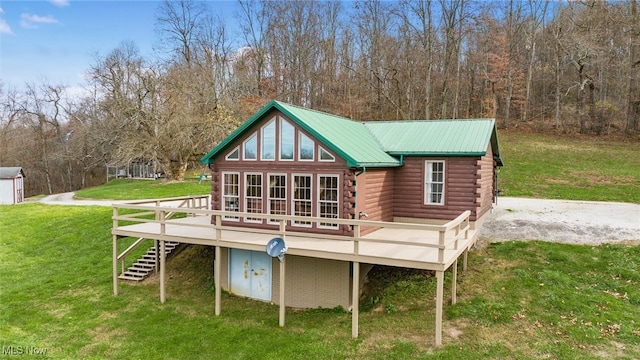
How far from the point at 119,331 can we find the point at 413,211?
9.99 m

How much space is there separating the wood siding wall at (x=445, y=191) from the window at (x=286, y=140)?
4.21 m

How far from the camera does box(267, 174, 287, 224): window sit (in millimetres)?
12984

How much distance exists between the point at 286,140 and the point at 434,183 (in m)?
5.37

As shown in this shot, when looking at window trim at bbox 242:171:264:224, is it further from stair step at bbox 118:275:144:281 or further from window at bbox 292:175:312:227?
stair step at bbox 118:275:144:281

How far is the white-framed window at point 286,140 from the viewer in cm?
1276

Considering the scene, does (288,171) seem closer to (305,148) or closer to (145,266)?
(305,148)

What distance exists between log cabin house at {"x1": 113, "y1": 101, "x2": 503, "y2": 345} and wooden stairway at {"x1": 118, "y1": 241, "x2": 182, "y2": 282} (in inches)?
44.8

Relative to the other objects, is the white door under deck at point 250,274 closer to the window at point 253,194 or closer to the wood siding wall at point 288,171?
the wood siding wall at point 288,171

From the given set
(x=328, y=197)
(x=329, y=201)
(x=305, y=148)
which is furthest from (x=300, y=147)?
(x=329, y=201)

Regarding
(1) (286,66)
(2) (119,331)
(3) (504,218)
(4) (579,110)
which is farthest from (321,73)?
(2) (119,331)

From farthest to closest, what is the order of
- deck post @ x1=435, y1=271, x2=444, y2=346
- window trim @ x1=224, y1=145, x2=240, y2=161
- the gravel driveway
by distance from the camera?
1. the gravel driveway
2. window trim @ x1=224, y1=145, x2=240, y2=161
3. deck post @ x1=435, y1=271, x2=444, y2=346

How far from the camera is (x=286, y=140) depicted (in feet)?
42.1

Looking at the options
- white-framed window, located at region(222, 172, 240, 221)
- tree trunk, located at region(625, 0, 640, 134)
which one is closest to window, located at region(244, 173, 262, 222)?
white-framed window, located at region(222, 172, 240, 221)

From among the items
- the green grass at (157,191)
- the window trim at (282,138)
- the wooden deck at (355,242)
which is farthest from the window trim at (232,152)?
the green grass at (157,191)
